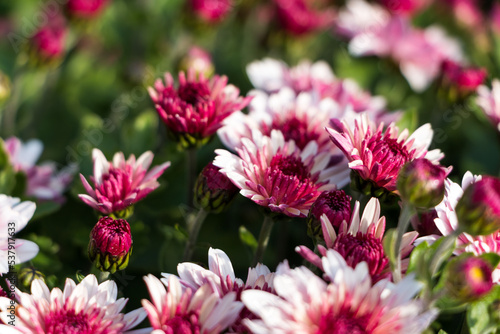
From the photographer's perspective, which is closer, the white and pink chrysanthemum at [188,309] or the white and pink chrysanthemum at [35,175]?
the white and pink chrysanthemum at [188,309]

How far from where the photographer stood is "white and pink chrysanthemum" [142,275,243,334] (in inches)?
21.6

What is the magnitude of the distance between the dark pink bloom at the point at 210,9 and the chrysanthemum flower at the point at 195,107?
0.57m

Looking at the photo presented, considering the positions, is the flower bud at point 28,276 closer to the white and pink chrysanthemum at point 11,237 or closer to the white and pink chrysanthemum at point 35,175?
the white and pink chrysanthemum at point 11,237

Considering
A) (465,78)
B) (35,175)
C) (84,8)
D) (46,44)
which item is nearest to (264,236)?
(35,175)

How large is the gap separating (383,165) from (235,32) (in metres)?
1.14

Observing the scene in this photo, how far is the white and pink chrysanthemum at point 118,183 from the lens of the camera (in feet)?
2.30

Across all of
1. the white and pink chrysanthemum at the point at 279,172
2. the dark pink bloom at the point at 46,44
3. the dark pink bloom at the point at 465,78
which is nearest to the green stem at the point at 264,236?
the white and pink chrysanthemum at the point at 279,172

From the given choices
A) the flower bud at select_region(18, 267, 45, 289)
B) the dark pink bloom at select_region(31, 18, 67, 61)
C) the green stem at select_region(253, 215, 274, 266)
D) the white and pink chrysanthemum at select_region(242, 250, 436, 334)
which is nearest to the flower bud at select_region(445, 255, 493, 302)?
the white and pink chrysanthemum at select_region(242, 250, 436, 334)

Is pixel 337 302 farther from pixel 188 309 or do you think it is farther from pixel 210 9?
pixel 210 9

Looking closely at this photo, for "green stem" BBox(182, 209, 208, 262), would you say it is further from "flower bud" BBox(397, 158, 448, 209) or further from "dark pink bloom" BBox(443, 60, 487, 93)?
"dark pink bloom" BBox(443, 60, 487, 93)

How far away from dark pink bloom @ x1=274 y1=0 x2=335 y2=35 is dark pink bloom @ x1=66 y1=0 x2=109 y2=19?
433mm

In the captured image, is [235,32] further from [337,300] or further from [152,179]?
[337,300]

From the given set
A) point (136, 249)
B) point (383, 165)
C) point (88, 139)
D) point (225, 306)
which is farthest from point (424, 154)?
point (88, 139)

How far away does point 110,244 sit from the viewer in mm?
645
